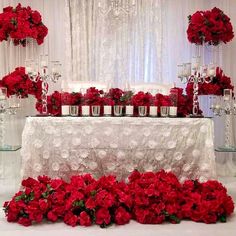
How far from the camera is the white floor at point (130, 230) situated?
2.37 m

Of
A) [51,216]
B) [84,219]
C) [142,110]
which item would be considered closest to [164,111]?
[142,110]

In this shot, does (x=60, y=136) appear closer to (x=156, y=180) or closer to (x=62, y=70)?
(x=156, y=180)

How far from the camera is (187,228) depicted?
2.45 m

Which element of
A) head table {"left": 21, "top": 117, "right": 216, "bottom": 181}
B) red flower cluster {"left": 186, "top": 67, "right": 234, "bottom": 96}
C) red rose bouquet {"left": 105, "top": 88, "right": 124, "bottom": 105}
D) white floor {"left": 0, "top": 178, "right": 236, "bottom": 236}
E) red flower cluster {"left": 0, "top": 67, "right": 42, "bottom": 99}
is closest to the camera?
white floor {"left": 0, "top": 178, "right": 236, "bottom": 236}

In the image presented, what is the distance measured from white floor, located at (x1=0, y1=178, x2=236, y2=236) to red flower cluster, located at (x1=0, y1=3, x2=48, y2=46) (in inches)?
99.2

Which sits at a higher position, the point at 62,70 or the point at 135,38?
the point at 135,38

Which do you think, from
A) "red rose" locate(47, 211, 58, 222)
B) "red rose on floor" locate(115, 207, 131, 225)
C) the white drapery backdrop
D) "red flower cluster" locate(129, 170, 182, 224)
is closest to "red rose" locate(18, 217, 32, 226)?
"red rose" locate(47, 211, 58, 222)

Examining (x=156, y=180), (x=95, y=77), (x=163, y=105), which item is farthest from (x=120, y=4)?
(x=156, y=180)

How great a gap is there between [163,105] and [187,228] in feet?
3.45

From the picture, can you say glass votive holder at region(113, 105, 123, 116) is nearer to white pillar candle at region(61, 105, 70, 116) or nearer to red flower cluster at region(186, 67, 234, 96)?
white pillar candle at region(61, 105, 70, 116)

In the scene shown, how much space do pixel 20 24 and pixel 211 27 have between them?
7.23 ft

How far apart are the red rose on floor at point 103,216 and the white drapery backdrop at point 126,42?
2.66 metres

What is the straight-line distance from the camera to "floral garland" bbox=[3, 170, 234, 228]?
8.25ft

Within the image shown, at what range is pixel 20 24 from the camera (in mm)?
4422
